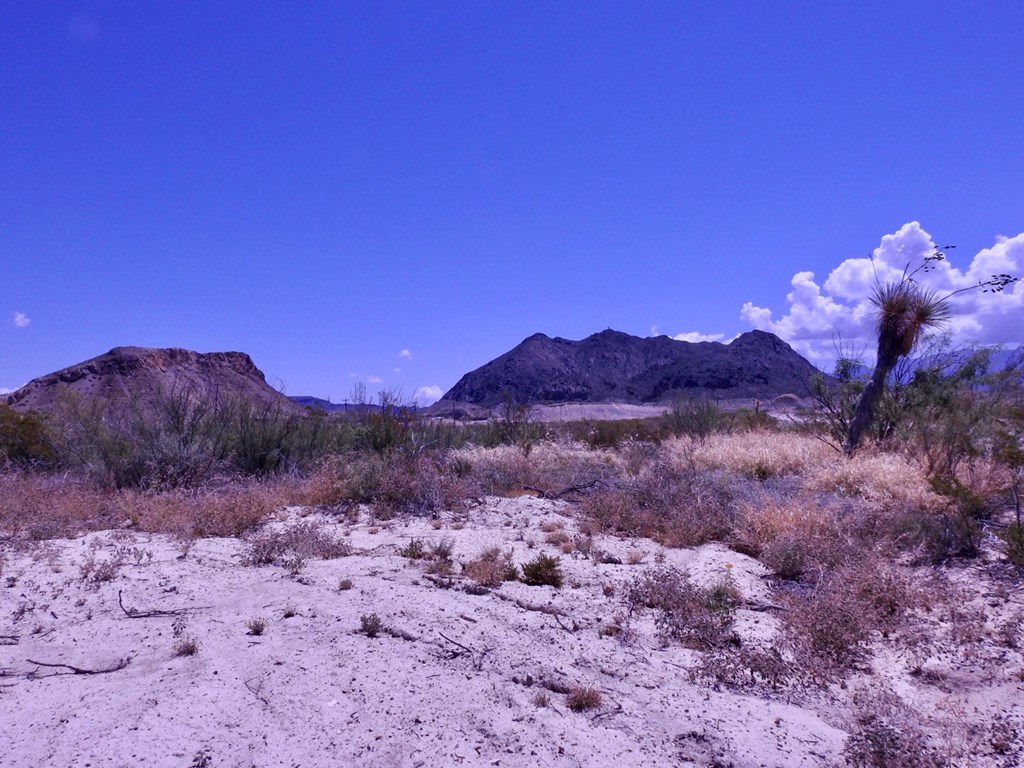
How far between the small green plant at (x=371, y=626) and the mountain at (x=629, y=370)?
63654 mm

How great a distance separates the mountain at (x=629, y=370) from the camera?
7450 cm

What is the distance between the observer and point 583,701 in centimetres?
494

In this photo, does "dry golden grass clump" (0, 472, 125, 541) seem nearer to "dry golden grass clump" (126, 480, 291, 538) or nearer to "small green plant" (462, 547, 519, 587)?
"dry golden grass clump" (126, 480, 291, 538)

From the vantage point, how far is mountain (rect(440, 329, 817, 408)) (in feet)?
244

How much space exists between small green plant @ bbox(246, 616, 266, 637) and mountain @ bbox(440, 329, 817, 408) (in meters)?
63.7

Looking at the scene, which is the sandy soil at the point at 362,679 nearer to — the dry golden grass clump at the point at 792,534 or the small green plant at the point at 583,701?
the small green plant at the point at 583,701

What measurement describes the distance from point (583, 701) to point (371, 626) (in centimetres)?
199

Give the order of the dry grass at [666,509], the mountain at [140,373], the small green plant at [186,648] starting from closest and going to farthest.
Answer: the small green plant at [186,648] → the dry grass at [666,509] → the mountain at [140,373]

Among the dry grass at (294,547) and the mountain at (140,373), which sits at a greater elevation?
the mountain at (140,373)

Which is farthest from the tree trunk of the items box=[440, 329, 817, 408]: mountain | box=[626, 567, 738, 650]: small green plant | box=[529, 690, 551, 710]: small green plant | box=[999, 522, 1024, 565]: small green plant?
box=[440, 329, 817, 408]: mountain

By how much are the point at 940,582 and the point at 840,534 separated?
1.50m

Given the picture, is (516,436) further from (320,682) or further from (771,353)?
(771,353)

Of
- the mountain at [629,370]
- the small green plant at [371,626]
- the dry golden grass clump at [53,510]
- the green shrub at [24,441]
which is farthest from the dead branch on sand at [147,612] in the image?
the mountain at [629,370]

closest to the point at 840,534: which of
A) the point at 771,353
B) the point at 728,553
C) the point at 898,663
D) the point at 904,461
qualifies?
the point at 728,553
